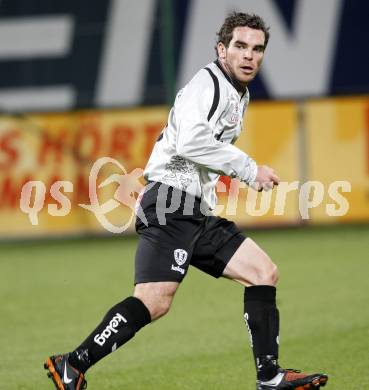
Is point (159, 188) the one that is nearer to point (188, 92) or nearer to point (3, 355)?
point (188, 92)

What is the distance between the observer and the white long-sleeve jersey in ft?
17.7

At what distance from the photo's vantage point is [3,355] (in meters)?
7.28

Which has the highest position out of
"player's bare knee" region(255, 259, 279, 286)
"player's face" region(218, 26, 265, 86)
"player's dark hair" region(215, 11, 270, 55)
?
"player's dark hair" region(215, 11, 270, 55)

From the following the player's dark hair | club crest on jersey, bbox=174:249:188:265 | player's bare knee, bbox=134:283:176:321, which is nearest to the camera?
player's bare knee, bbox=134:283:176:321

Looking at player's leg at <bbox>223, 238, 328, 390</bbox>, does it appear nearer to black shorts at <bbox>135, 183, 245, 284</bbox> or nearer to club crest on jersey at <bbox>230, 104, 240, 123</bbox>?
black shorts at <bbox>135, 183, 245, 284</bbox>

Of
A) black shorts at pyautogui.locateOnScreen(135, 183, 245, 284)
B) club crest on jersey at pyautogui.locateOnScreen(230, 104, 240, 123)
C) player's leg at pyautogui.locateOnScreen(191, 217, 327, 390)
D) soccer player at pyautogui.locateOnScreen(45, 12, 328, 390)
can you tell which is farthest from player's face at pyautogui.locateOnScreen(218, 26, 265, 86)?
player's leg at pyautogui.locateOnScreen(191, 217, 327, 390)

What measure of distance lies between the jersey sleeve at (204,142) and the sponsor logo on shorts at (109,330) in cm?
90

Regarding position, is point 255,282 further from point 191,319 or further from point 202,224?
point 191,319

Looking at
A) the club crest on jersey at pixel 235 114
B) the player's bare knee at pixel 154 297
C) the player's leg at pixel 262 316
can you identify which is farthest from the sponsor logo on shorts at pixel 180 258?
the club crest on jersey at pixel 235 114

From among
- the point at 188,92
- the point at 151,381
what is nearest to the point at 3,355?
the point at 151,381

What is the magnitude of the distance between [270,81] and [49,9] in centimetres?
356

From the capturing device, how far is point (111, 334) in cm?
541

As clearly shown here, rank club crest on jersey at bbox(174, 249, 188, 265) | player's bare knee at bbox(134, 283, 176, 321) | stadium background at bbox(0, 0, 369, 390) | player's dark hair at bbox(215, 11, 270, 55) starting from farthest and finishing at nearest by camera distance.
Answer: stadium background at bbox(0, 0, 369, 390) → player's dark hair at bbox(215, 11, 270, 55) → club crest on jersey at bbox(174, 249, 188, 265) → player's bare knee at bbox(134, 283, 176, 321)

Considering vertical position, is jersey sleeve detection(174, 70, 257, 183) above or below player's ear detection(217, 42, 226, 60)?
below
